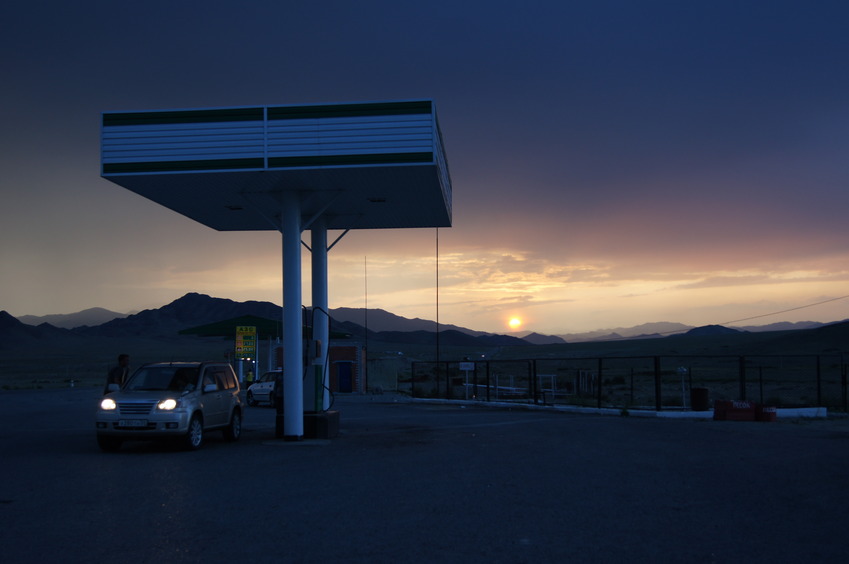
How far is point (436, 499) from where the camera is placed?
9617mm

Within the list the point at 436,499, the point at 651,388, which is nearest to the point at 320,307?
the point at 436,499

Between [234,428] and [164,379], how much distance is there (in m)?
2.07

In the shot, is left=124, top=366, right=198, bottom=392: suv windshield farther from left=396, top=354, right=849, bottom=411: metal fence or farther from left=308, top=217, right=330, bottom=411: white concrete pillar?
left=396, top=354, right=849, bottom=411: metal fence

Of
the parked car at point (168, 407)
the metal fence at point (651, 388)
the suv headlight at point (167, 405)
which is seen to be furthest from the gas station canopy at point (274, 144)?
the metal fence at point (651, 388)

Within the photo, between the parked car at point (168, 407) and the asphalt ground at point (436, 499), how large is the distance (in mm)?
512

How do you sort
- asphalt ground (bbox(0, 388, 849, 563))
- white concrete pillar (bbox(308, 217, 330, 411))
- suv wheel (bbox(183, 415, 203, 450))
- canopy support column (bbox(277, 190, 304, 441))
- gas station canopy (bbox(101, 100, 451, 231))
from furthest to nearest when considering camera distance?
white concrete pillar (bbox(308, 217, 330, 411)) → canopy support column (bbox(277, 190, 304, 441)) → gas station canopy (bbox(101, 100, 451, 231)) → suv wheel (bbox(183, 415, 203, 450)) → asphalt ground (bbox(0, 388, 849, 563))

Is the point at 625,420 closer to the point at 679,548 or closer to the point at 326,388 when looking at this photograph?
the point at 326,388

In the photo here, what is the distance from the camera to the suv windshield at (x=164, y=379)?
52.9ft

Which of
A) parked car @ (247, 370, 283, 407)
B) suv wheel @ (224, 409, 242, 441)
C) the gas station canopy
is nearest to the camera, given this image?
the gas station canopy

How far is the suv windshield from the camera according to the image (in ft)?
52.9

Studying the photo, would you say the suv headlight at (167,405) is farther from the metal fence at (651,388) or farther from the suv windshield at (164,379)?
the metal fence at (651,388)

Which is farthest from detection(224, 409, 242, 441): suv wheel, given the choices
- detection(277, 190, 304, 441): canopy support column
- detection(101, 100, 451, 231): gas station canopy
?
detection(101, 100, 451, 231): gas station canopy

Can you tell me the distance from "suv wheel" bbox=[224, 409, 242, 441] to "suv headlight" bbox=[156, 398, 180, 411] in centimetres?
242

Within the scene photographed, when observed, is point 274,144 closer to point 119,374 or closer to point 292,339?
point 292,339
